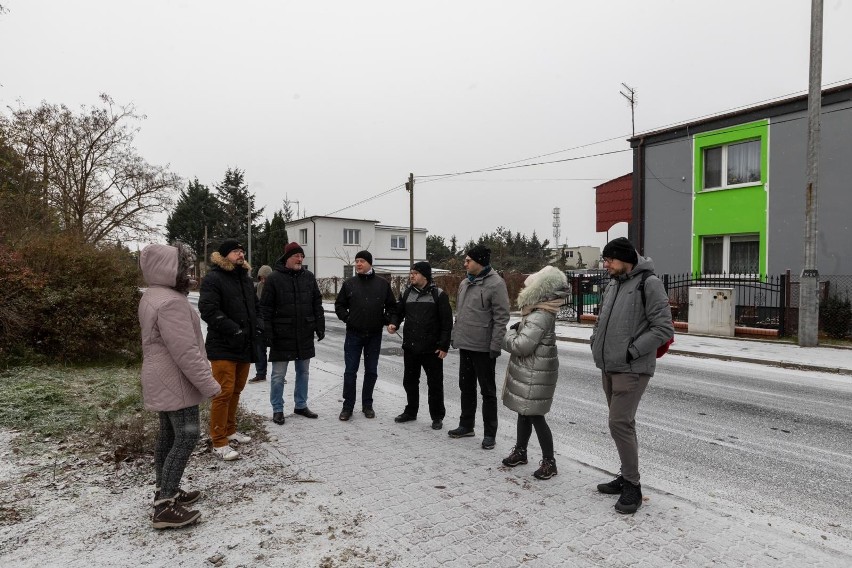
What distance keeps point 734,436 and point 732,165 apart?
14.5 m

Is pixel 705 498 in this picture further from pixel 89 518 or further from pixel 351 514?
pixel 89 518

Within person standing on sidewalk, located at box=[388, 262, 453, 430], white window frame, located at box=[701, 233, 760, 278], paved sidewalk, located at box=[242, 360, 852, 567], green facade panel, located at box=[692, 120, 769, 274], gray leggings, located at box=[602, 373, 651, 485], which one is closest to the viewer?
paved sidewalk, located at box=[242, 360, 852, 567]

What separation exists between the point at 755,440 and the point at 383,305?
4091mm

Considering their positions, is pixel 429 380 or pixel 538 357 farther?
pixel 429 380

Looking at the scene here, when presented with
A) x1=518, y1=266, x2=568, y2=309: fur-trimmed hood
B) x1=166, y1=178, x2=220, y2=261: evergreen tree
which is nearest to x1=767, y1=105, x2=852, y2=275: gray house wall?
x1=518, y1=266, x2=568, y2=309: fur-trimmed hood

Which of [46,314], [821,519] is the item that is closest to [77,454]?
[46,314]

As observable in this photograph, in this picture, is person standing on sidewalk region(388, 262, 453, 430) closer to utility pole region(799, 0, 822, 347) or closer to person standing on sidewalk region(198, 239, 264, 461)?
person standing on sidewalk region(198, 239, 264, 461)

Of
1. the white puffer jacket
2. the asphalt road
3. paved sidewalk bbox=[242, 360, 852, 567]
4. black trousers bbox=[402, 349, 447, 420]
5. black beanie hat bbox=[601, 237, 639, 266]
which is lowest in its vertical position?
the asphalt road

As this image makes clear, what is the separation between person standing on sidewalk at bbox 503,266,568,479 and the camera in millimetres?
3957

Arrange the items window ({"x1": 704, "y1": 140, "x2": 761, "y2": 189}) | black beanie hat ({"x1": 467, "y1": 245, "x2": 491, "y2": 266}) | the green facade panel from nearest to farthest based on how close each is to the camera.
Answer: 1. black beanie hat ({"x1": 467, "y1": 245, "x2": 491, "y2": 266})
2. the green facade panel
3. window ({"x1": 704, "y1": 140, "x2": 761, "y2": 189})

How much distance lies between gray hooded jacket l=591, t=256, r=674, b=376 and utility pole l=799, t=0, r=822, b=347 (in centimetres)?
1052

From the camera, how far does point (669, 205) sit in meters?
18.0

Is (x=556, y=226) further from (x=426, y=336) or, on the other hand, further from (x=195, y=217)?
(x=426, y=336)

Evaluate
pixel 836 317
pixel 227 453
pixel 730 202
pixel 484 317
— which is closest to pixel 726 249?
pixel 730 202
